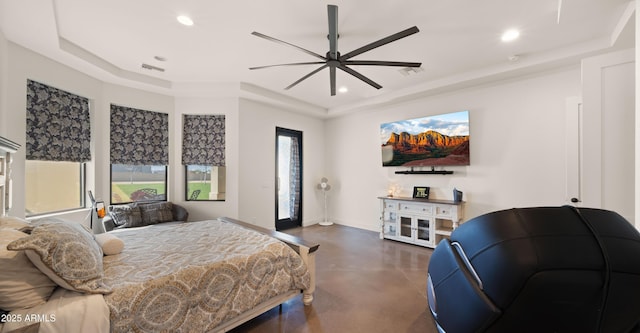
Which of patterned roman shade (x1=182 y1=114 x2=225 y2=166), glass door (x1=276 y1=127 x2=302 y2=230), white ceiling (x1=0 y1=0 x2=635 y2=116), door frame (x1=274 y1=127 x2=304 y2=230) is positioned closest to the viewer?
white ceiling (x1=0 y1=0 x2=635 y2=116)

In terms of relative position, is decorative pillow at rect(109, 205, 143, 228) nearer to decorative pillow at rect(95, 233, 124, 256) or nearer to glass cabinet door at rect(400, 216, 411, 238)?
decorative pillow at rect(95, 233, 124, 256)

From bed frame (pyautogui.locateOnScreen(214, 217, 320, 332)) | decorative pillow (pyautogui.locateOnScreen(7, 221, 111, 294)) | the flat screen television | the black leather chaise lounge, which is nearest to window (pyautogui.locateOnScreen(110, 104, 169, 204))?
bed frame (pyautogui.locateOnScreen(214, 217, 320, 332))

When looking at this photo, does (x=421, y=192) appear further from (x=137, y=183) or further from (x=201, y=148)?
(x=137, y=183)

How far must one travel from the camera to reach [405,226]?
4520 mm

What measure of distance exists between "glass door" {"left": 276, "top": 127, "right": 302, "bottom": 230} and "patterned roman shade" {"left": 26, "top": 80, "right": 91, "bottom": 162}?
310 cm

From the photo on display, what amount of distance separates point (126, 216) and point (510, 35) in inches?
218

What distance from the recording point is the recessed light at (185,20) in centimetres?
246

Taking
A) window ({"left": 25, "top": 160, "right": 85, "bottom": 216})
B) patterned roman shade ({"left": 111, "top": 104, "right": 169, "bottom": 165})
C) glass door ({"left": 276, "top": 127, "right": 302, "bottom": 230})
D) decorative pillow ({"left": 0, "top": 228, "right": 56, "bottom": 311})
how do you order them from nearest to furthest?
decorative pillow ({"left": 0, "top": 228, "right": 56, "bottom": 311}), window ({"left": 25, "top": 160, "right": 85, "bottom": 216}), patterned roman shade ({"left": 111, "top": 104, "right": 169, "bottom": 165}), glass door ({"left": 276, "top": 127, "right": 302, "bottom": 230})

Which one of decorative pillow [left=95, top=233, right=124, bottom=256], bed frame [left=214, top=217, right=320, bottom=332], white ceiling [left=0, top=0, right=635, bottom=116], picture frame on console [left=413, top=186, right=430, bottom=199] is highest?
white ceiling [left=0, top=0, right=635, bottom=116]

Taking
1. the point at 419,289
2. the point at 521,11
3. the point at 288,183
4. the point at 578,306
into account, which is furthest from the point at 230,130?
the point at 578,306

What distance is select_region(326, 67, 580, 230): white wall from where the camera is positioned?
11.2 feet

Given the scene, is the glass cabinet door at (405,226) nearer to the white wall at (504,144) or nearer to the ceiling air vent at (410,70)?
the white wall at (504,144)

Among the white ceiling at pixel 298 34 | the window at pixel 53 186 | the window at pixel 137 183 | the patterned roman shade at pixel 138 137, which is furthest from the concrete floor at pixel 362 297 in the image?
the patterned roman shade at pixel 138 137

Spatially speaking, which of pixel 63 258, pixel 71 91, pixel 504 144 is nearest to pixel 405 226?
pixel 504 144
